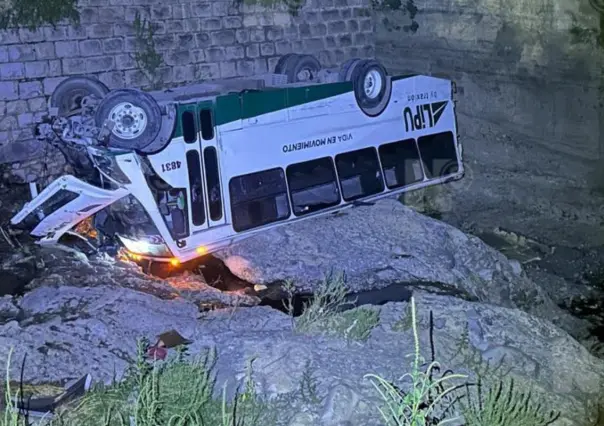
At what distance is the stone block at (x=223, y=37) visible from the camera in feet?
43.0

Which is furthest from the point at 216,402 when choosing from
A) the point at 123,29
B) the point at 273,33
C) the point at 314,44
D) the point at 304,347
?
the point at 314,44

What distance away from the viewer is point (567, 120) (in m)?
12.5

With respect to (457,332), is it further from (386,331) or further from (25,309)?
(25,309)

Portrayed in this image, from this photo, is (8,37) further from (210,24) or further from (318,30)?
(318,30)

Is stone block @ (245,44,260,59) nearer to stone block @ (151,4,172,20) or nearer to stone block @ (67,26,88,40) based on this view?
stone block @ (151,4,172,20)

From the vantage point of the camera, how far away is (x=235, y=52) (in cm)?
1341

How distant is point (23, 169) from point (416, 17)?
25.9 feet

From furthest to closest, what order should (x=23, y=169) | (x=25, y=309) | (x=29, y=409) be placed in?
(x=23, y=169) → (x=25, y=309) → (x=29, y=409)

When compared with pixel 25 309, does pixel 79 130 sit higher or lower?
higher

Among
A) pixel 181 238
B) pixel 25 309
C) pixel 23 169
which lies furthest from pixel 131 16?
pixel 25 309

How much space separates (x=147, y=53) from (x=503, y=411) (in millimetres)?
9196

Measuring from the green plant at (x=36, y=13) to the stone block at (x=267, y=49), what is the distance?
3.51m

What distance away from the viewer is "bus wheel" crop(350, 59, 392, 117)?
10.2m

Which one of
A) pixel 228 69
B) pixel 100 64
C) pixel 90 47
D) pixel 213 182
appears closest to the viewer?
pixel 213 182
